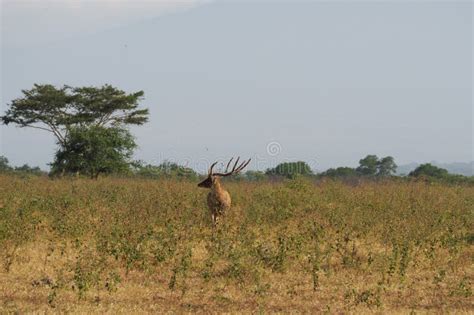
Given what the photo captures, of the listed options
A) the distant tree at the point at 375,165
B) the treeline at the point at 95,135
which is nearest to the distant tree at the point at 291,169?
the treeline at the point at 95,135

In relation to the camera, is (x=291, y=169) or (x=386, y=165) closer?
(x=291, y=169)

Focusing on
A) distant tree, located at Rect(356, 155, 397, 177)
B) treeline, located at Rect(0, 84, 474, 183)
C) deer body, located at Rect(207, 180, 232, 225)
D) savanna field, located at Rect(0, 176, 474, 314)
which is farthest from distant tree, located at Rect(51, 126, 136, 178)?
distant tree, located at Rect(356, 155, 397, 177)

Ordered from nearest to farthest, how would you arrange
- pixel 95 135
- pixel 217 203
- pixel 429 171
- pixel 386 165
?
pixel 217 203 < pixel 95 135 < pixel 429 171 < pixel 386 165

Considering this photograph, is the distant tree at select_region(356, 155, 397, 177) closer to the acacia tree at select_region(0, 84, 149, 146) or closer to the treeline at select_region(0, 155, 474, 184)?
the treeline at select_region(0, 155, 474, 184)

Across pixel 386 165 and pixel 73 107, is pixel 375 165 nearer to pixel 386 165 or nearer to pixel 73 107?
pixel 386 165

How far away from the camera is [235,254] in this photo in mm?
9148

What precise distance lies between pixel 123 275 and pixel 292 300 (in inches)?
102

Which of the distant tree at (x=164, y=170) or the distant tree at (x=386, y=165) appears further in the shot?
the distant tree at (x=386, y=165)

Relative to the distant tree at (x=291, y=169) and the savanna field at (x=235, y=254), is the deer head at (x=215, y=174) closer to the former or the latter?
the savanna field at (x=235, y=254)

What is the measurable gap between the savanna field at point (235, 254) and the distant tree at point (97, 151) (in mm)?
11528

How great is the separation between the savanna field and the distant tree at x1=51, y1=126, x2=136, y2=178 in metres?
11.5

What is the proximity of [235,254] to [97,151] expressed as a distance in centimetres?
1896

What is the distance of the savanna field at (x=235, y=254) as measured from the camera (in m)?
7.92

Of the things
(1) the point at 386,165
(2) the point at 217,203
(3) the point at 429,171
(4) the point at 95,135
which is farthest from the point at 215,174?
(1) the point at 386,165
